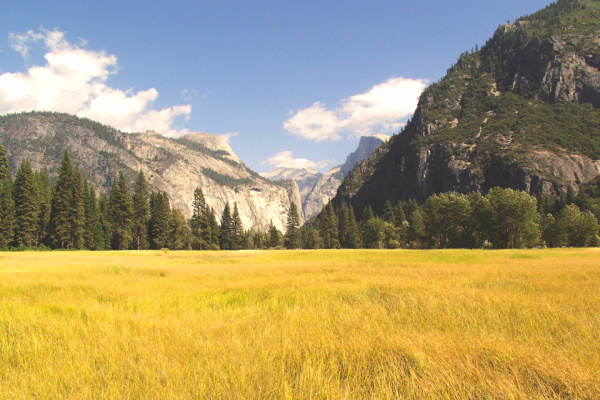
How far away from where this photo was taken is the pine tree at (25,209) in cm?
4666

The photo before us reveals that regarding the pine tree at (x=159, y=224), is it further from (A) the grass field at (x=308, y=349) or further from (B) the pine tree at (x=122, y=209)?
(A) the grass field at (x=308, y=349)

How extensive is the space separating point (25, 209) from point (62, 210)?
16.8ft

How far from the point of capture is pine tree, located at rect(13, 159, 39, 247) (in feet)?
153

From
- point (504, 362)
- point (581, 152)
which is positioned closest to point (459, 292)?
point (504, 362)

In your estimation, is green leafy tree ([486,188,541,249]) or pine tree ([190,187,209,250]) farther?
pine tree ([190,187,209,250])

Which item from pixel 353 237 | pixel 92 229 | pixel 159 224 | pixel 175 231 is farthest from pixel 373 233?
pixel 92 229

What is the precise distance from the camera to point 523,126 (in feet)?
478

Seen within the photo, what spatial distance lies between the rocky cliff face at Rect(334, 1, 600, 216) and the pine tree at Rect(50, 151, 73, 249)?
14350 cm

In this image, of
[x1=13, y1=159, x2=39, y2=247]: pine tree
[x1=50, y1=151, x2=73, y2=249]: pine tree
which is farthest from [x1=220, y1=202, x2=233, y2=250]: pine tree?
[x1=13, y1=159, x2=39, y2=247]: pine tree

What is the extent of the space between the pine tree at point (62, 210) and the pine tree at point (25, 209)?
2.64 metres

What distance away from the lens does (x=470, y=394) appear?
8.70 ft

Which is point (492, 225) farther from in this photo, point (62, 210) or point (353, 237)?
point (62, 210)

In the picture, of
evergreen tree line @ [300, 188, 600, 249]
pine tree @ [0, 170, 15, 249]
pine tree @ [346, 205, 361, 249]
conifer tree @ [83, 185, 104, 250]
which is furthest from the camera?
pine tree @ [346, 205, 361, 249]

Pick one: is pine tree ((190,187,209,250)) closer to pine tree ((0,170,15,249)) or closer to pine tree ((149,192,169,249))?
pine tree ((149,192,169,249))
